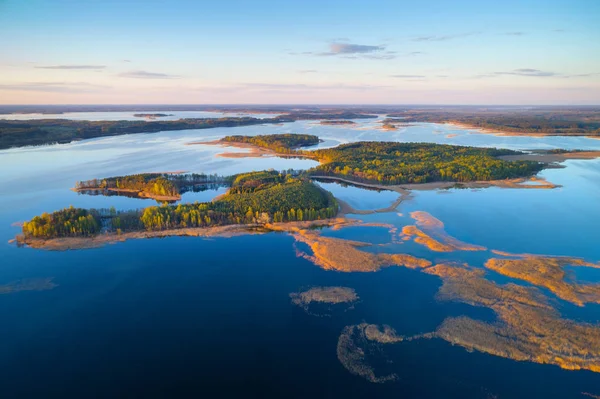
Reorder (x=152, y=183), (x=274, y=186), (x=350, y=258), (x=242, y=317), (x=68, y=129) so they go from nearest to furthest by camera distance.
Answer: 1. (x=242, y=317)
2. (x=350, y=258)
3. (x=274, y=186)
4. (x=152, y=183)
5. (x=68, y=129)

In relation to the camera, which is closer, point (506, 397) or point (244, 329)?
point (506, 397)

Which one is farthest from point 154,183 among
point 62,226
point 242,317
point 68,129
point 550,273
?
point 68,129

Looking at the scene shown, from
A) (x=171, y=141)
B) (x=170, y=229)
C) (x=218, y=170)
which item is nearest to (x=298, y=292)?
(x=170, y=229)

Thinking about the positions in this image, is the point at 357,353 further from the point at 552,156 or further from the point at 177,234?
the point at 552,156

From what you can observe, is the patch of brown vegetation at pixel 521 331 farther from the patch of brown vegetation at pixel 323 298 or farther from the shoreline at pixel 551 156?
the shoreline at pixel 551 156

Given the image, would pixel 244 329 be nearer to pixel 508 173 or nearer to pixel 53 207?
pixel 53 207

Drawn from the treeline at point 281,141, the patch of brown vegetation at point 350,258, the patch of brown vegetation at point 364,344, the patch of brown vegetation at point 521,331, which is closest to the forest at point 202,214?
the patch of brown vegetation at point 350,258
